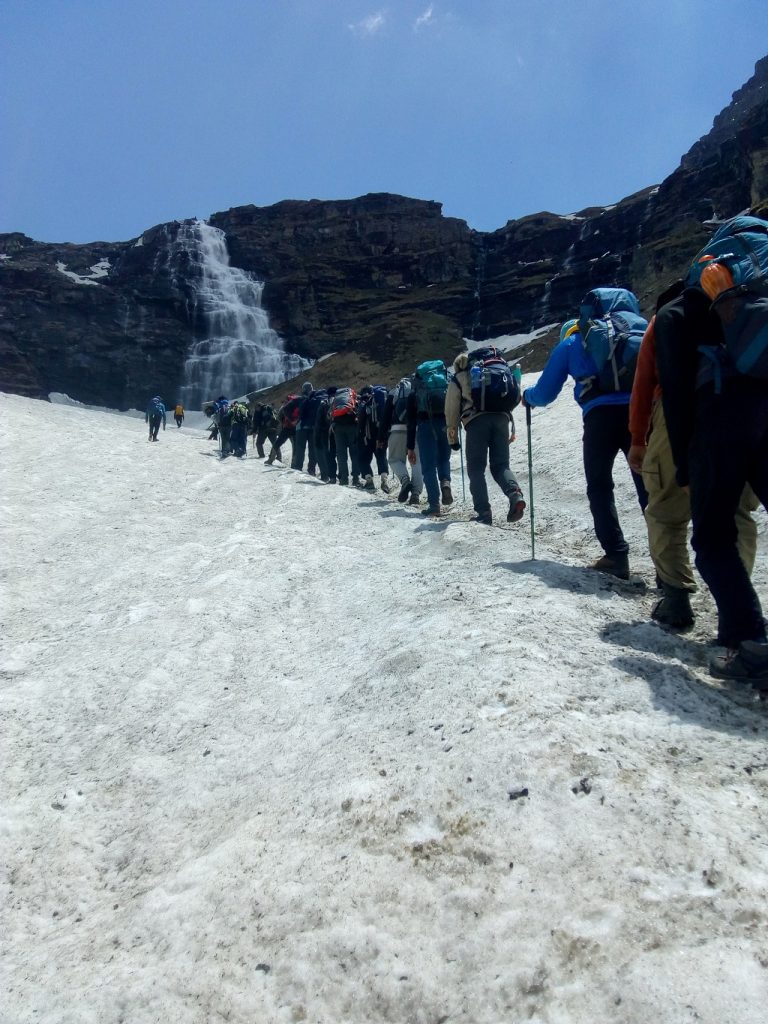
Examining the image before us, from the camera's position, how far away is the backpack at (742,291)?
2.96m

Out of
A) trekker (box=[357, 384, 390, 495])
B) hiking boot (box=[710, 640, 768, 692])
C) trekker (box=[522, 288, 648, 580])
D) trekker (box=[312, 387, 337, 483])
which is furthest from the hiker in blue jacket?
trekker (box=[312, 387, 337, 483])

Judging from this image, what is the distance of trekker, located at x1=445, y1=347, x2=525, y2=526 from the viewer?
7086mm

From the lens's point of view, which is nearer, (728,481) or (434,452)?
(728,481)

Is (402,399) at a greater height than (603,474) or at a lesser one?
greater

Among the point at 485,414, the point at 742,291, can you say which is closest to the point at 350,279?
the point at 485,414

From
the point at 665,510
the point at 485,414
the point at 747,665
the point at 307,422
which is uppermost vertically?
the point at 485,414

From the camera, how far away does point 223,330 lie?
86.3 meters

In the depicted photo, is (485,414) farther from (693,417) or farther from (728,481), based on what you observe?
(728,481)

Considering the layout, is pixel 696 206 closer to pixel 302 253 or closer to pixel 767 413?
pixel 302 253

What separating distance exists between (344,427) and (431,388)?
4403 mm

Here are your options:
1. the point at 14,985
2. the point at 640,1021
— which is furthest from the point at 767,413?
the point at 14,985

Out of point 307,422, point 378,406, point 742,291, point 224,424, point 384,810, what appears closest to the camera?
point 384,810

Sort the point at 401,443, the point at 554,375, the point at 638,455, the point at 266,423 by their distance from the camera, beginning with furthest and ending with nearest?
the point at 266,423 < the point at 401,443 < the point at 554,375 < the point at 638,455

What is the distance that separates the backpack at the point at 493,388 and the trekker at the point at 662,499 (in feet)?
10.1
